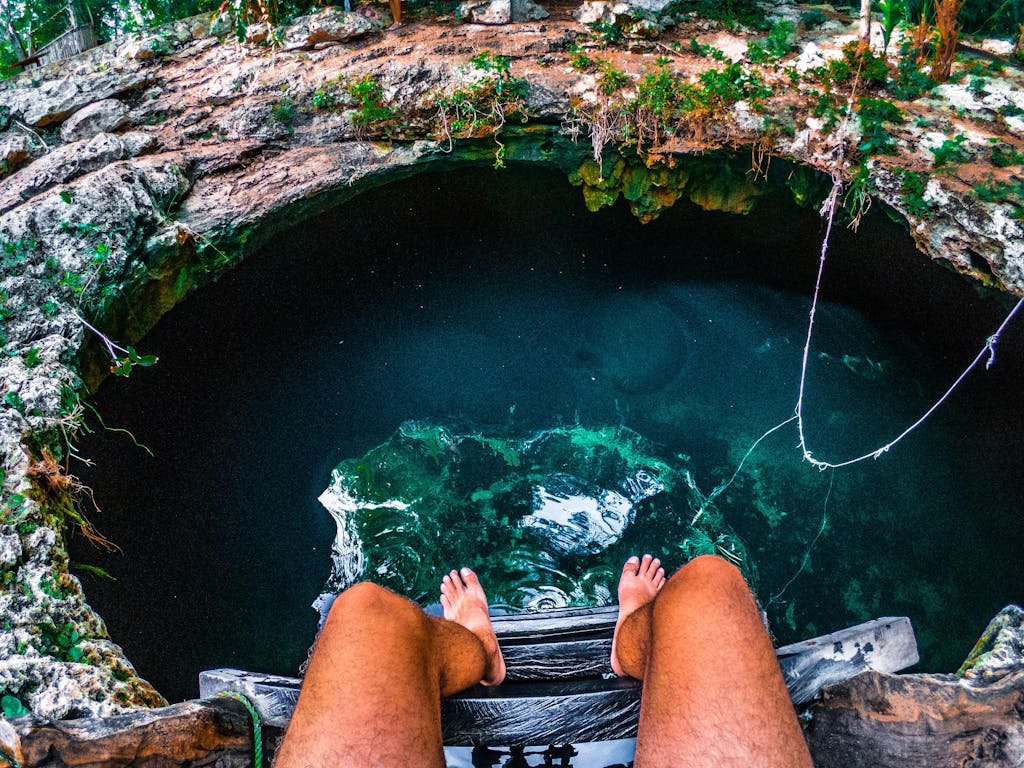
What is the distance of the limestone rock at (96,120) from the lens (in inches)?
124

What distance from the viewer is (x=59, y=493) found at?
2133 millimetres

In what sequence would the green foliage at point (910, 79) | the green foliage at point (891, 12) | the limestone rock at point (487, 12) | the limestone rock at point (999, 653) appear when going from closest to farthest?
the limestone rock at point (999, 653), the green foliage at point (891, 12), the green foliage at point (910, 79), the limestone rock at point (487, 12)

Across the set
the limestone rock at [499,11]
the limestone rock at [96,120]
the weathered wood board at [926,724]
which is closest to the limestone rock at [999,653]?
the weathered wood board at [926,724]

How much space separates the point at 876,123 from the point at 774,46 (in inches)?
32.7

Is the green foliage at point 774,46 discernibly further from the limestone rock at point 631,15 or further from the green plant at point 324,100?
the green plant at point 324,100

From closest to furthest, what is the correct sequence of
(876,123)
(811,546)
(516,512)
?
(876,123), (811,546), (516,512)

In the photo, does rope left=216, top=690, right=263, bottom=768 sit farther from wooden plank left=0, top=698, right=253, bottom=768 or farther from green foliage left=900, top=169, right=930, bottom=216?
green foliage left=900, top=169, right=930, bottom=216

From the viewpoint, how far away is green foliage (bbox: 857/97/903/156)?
2.86 metres

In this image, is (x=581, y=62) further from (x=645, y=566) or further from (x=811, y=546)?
(x=811, y=546)

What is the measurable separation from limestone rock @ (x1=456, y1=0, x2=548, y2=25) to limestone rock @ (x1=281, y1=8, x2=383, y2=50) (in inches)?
25.3

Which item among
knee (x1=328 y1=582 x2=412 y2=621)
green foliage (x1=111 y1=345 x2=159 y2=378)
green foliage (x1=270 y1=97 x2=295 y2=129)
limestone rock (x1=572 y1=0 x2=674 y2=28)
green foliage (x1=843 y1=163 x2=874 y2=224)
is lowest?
knee (x1=328 y1=582 x2=412 y2=621)

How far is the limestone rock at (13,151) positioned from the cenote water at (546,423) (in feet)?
3.86

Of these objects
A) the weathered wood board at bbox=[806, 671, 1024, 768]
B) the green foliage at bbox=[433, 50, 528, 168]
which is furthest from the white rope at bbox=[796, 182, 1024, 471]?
the green foliage at bbox=[433, 50, 528, 168]

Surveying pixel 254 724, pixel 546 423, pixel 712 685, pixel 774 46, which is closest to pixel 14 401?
pixel 254 724
